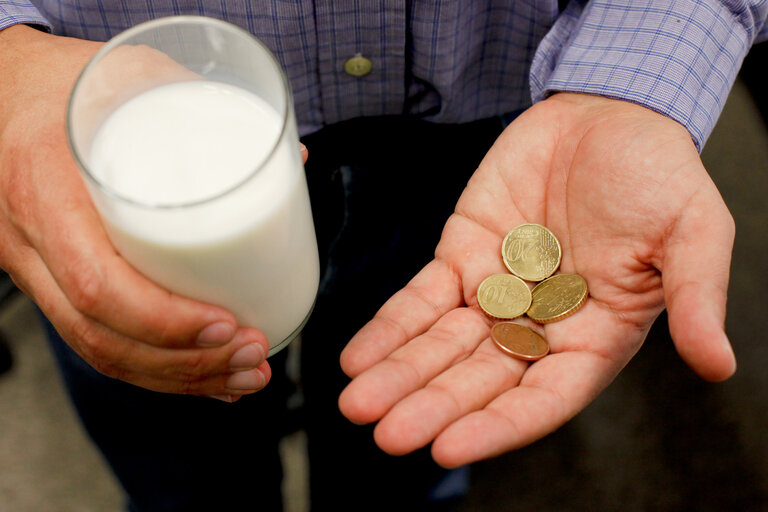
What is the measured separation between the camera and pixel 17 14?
0.80 meters

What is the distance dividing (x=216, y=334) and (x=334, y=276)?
0.51 m

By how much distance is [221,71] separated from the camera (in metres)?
0.61

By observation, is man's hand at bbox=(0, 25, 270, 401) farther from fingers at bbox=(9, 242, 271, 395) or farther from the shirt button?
the shirt button

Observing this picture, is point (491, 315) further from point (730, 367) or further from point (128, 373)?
point (128, 373)

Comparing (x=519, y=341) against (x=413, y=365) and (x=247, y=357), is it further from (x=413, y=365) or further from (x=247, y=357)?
(x=247, y=357)

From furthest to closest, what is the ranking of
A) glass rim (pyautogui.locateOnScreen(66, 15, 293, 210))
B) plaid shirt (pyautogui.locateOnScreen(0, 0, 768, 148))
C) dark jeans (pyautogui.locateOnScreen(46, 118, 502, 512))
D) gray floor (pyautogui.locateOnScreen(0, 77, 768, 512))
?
gray floor (pyautogui.locateOnScreen(0, 77, 768, 512))
dark jeans (pyautogui.locateOnScreen(46, 118, 502, 512))
plaid shirt (pyautogui.locateOnScreen(0, 0, 768, 148))
glass rim (pyautogui.locateOnScreen(66, 15, 293, 210))

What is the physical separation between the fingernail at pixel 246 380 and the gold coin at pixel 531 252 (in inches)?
13.3

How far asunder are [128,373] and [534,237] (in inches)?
20.5

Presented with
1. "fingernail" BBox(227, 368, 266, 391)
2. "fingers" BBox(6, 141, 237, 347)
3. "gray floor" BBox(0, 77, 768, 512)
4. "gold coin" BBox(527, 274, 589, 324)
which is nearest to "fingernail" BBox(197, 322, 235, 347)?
"fingers" BBox(6, 141, 237, 347)

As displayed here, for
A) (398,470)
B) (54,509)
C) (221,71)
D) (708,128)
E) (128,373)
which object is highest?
(221,71)

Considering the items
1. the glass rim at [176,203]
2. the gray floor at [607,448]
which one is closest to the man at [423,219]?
the glass rim at [176,203]

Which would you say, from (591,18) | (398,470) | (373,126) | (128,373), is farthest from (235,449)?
(591,18)

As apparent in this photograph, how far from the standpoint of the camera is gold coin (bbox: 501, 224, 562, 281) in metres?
0.80

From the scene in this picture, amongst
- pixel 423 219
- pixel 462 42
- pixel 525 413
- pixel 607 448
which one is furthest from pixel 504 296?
pixel 607 448
